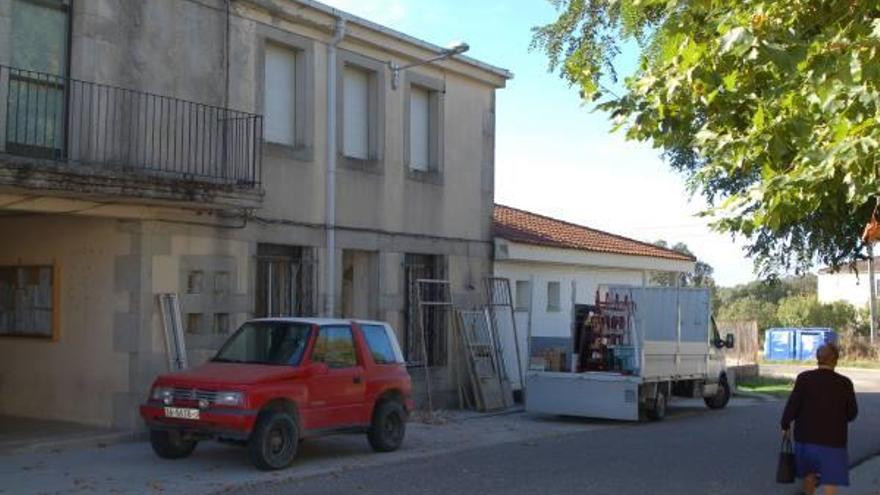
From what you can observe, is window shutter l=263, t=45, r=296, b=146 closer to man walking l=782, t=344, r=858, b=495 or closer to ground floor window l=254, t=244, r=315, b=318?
ground floor window l=254, t=244, r=315, b=318

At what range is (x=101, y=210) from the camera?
1294 centimetres

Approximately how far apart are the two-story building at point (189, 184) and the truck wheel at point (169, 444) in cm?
197

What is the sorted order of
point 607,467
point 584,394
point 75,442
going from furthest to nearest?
point 584,394 → point 75,442 → point 607,467

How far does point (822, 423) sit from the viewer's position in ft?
28.2

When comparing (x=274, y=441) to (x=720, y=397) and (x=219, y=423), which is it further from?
(x=720, y=397)

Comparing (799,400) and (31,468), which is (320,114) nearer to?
(31,468)

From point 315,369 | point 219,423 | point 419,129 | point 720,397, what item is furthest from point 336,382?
point 720,397

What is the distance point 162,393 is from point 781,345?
36538 mm

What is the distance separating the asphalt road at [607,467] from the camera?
1074 centimetres

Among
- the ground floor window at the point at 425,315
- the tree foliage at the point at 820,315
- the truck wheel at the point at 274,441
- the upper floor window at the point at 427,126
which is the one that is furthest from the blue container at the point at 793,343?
the truck wheel at the point at 274,441

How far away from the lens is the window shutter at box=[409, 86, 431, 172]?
19.0m

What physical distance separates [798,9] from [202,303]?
9.55 m

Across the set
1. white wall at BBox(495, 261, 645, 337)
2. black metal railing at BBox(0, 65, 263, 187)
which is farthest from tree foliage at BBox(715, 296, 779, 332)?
black metal railing at BBox(0, 65, 263, 187)

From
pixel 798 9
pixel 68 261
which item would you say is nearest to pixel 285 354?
pixel 68 261
